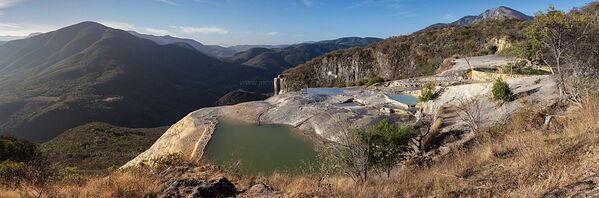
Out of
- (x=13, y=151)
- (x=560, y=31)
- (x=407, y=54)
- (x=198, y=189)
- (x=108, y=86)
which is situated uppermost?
(x=560, y=31)

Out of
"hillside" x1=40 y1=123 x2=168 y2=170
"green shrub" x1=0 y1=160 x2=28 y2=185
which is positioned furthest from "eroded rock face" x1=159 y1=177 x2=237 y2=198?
"hillside" x1=40 y1=123 x2=168 y2=170

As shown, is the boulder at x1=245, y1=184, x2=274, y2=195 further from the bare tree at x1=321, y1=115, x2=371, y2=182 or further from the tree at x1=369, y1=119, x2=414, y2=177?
the tree at x1=369, y1=119, x2=414, y2=177

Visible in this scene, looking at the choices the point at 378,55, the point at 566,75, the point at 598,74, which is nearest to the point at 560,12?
the point at 566,75

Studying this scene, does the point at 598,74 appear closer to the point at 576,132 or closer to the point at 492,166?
the point at 576,132

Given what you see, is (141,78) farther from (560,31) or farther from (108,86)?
(560,31)

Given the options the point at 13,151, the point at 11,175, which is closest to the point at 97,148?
the point at 13,151
